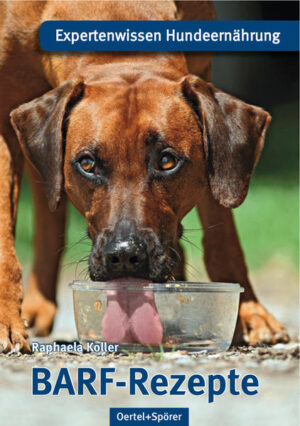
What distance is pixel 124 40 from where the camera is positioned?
341cm

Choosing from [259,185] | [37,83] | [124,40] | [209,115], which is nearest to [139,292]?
[209,115]

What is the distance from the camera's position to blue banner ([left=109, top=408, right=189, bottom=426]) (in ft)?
8.81

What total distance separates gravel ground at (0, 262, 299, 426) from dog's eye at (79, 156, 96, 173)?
714 mm

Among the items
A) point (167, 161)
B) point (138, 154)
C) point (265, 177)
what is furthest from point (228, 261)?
point (265, 177)

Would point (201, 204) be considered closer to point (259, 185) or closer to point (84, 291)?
point (84, 291)

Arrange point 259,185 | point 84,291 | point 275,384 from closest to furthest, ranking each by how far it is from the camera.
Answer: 1. point 275,384
2. point 84,291
3. point 259,185

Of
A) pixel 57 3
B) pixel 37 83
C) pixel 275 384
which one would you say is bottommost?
pixel 275 384

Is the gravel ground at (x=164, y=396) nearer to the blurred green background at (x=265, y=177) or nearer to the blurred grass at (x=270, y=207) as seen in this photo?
the blurred green background at (x=265, y=177)

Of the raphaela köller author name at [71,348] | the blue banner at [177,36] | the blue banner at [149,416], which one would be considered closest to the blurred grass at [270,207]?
the blue banner at [177,36]

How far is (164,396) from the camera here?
9.19 feet

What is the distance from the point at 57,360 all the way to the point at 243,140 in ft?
3.90

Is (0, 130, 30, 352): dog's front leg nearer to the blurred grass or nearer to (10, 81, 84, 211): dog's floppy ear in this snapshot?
(10, 81, 84, 211): dog's floppy ear

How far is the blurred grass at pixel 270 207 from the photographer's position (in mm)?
5680

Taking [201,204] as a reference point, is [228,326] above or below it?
→ below
